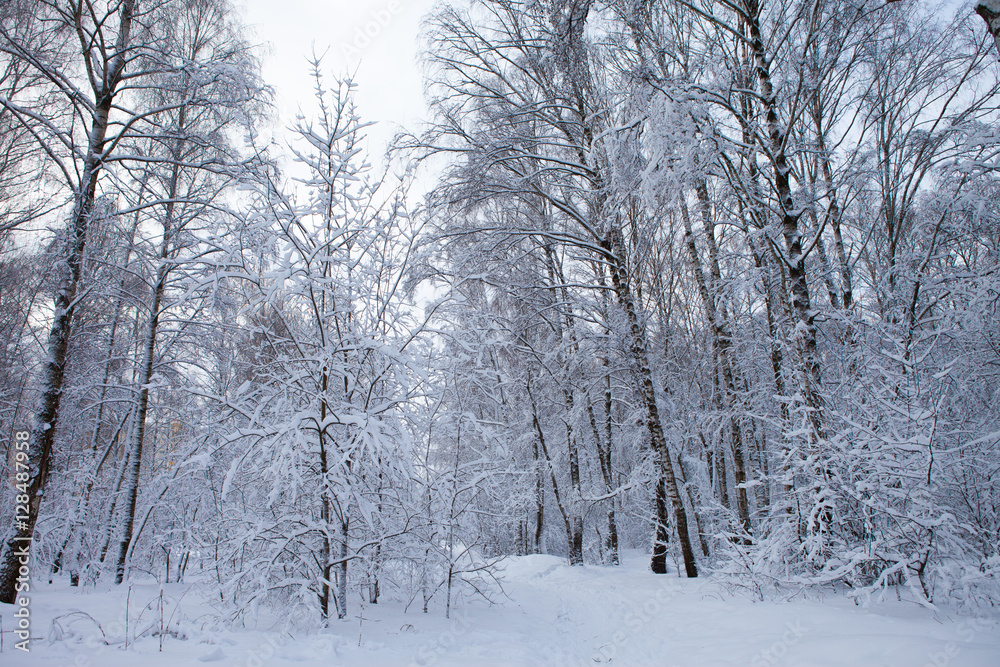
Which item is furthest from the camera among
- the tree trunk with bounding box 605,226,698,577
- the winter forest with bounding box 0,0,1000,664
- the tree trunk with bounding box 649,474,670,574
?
the tree trunk with bounding box 649,474,670,574

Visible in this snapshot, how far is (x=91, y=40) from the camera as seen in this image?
5.29 m

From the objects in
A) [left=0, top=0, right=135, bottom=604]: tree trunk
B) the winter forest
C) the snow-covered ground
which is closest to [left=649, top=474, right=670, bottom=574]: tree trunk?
the winter forest

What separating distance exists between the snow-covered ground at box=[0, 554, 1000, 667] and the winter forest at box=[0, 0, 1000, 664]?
229 mm

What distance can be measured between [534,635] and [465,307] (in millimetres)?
3382

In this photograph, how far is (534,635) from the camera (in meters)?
4.54

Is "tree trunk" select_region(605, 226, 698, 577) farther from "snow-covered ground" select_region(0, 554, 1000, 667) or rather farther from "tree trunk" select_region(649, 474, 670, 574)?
"snow-covered ground" select_region(0, 554, 1000, 667)

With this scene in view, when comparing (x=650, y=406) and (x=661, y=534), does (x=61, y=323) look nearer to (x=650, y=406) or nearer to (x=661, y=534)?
(x=650, y=406)

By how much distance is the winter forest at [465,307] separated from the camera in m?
3.63

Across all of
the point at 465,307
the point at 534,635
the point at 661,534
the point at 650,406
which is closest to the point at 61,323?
the point at 465,307

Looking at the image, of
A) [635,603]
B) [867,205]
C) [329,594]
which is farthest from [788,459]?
[867,205]

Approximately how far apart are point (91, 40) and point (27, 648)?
6.26 metres

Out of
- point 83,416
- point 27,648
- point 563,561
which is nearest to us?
point 27,648

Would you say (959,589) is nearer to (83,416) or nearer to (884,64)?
(884,64)

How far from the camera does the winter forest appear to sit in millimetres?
3627
